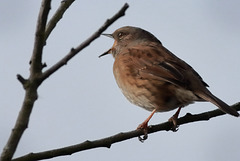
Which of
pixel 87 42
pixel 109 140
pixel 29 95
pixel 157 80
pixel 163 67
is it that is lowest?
pixel 109 140

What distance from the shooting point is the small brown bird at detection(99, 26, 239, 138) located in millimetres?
6262

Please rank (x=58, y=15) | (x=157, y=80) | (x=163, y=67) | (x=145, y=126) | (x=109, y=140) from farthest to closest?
(x=163, y=67)
(x=157, y=80)
(x=145, y=126)
(x=58, y=15)
(x=109, y=140)

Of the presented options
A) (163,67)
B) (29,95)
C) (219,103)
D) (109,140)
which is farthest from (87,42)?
(163,67)

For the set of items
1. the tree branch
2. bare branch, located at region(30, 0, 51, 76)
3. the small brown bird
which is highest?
the small brown bird

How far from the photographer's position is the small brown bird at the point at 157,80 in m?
6.26

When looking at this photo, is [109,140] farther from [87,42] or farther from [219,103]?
A: [87,42]

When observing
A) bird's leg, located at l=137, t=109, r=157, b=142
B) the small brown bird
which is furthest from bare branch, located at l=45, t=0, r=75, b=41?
the small brown bird

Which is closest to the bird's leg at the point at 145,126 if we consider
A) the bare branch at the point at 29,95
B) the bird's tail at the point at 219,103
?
the bird's tail at the point at 219,103

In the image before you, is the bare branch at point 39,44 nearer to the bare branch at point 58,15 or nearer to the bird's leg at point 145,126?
the bare branch at point 58,15

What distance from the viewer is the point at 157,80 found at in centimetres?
661

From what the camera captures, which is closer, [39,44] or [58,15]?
[39,44]

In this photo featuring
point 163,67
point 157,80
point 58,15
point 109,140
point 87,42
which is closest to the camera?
point 87,42

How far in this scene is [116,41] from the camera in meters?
8.52

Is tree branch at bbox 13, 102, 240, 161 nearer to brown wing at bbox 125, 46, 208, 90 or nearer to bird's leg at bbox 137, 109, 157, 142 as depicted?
bird's leg at bbox 137, 109, 157, 142
